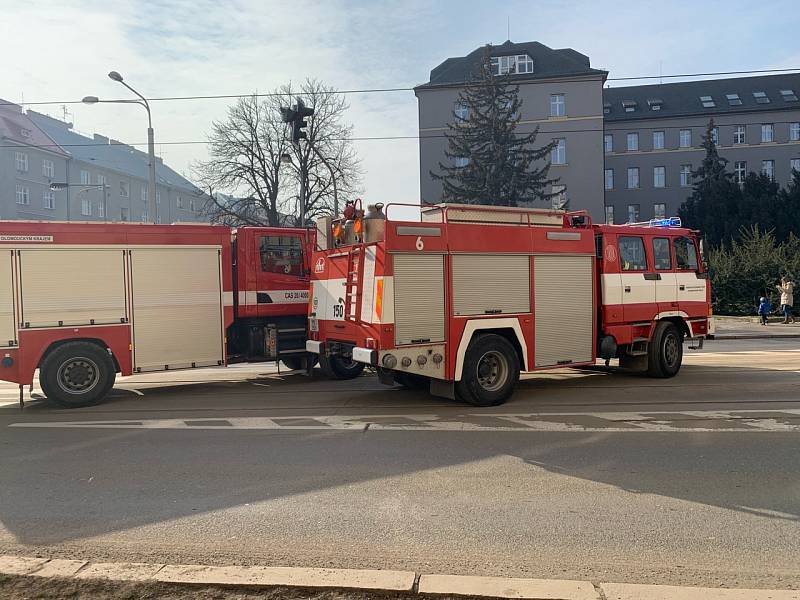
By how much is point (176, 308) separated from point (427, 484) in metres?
6.16

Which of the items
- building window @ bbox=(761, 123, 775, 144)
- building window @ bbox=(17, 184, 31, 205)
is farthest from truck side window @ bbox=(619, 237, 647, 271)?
building window @ bbox=(761, 123, 775, 144)

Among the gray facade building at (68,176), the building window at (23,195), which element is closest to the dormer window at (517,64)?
the gray facade building at (68,176)

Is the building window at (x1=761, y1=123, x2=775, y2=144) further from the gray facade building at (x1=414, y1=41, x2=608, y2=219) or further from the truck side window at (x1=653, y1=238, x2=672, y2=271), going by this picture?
the truck side window at (x1=653, y1=238, x2=672, y2=271)

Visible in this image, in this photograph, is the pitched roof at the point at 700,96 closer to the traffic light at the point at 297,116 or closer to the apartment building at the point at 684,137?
the apartment building at the point at 684,137

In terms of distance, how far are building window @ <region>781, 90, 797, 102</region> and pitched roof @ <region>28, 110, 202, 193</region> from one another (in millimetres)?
62777

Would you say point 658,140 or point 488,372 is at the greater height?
point 658,140

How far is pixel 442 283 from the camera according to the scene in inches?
346

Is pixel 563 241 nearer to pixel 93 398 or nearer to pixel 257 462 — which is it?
pixel 257 462

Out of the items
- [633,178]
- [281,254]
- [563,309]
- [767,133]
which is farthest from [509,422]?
[767,133]

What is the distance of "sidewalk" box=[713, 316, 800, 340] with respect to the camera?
68.7 feet

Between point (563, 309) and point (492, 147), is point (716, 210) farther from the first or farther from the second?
point (563, 309)

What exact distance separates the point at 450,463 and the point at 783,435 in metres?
3.83

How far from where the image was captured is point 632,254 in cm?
1093

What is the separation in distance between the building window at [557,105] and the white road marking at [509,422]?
49476 millimetres
